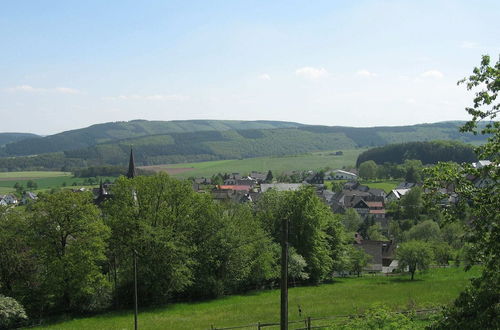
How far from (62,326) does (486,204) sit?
1077 inches

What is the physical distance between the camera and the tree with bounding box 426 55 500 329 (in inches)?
459

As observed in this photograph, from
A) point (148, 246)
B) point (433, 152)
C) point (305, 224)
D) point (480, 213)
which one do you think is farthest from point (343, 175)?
point (480, 213)

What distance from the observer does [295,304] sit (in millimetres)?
37156

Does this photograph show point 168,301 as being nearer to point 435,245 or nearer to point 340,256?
point 340,256

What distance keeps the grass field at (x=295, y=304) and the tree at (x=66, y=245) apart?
246 centimetres

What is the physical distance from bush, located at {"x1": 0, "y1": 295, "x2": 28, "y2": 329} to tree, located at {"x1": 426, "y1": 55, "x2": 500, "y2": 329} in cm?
2414

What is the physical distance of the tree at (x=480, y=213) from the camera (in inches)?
459

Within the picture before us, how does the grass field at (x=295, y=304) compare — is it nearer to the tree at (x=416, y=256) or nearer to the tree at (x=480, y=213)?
the tree at (x=416, y=256)

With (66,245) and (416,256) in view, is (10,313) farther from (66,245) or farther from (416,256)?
(416,256)

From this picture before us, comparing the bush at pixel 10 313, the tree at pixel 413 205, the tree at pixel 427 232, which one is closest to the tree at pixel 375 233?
the tree at pixel 427 232

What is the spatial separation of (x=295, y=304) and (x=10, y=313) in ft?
65.8

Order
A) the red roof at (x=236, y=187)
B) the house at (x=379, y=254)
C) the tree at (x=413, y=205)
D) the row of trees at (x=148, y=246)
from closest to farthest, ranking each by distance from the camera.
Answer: the row of trees at (x=148, y=246) → the house at (x=379, y=254) → the tree at (x=413, y=205) → the red roof at (x=236, y=187)

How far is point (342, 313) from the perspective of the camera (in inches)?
1245

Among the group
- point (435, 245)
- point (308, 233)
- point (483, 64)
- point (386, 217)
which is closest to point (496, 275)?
point (483, 64)
